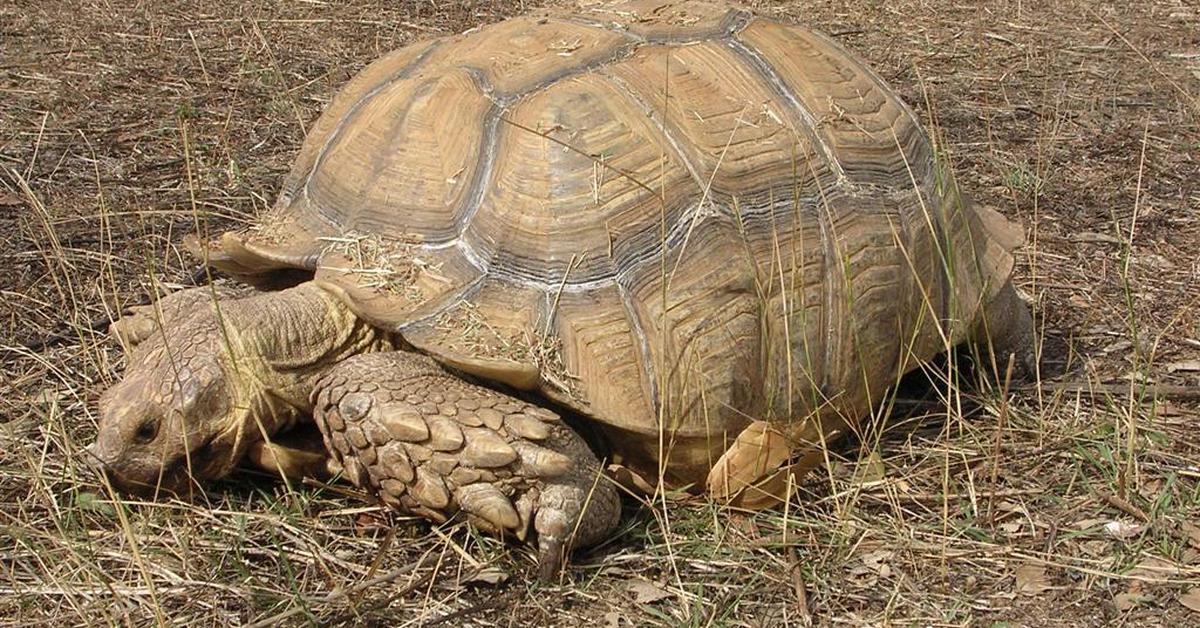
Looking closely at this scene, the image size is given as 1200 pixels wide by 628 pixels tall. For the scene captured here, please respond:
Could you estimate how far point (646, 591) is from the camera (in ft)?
9.36

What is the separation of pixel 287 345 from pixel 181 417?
0.96 ft

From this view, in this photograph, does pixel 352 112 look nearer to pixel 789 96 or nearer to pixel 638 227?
pixel 638 227

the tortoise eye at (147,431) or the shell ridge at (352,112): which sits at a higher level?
the shell ridge at (352,112)

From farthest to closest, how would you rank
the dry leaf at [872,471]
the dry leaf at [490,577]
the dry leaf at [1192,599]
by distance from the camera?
the dry leaf at [872,471], the dry leaf at [490,577], the dry leaf at [1192,599]

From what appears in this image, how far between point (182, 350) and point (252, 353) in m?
0.19

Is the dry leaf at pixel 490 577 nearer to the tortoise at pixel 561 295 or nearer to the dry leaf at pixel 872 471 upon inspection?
the tortoise at pixel 561 295

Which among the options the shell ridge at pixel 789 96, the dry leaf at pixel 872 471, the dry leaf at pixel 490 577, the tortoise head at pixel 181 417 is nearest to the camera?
the dry leaf at pixel 490 577

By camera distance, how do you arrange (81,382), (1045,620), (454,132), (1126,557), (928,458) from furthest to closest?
(81,382)
(928,458)
(454,132)
(1126,557)
(1045,620)

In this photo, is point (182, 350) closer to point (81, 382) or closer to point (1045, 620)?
point (81, 382)

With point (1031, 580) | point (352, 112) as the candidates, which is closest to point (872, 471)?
point (1031, 580)

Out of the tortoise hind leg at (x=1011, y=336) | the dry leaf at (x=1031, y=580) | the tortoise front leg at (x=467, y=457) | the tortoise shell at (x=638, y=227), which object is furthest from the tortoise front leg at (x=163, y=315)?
the tortoise hind leg at (x=1011, y=336)

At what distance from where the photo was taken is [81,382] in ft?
12.0

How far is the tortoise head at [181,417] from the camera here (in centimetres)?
294

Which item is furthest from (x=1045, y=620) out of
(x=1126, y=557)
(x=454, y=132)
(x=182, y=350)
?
(x=182, y=350)
